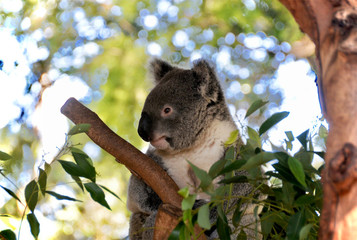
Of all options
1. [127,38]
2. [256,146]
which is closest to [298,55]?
[127,38]

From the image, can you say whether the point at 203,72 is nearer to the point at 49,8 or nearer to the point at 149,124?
the point at 149,124

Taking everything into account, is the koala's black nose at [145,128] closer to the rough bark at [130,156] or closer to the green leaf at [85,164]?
the rough bark at [130,156]

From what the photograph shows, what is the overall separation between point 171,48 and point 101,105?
49.6 inches

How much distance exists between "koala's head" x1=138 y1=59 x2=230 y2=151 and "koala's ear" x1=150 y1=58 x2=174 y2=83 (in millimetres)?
278

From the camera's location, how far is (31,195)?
1639 millimetres

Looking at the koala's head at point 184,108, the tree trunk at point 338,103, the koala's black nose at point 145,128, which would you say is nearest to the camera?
the tree trunk at point 338,103

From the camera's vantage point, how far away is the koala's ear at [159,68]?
2990 millimetres

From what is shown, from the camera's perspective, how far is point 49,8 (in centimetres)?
542

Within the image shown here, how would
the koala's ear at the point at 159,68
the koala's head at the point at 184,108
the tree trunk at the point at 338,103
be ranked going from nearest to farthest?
the tree trunk at the point at 338,103, the koala's head at the point at 184,108, the koala's ear at the point at 159,68

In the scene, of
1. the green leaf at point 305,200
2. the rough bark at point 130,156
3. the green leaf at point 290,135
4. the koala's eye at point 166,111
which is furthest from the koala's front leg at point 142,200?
the green leaf at point 305,200

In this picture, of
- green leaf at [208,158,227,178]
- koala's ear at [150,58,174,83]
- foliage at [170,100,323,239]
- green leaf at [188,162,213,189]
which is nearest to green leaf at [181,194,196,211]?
foliage at [170,100,323,239]

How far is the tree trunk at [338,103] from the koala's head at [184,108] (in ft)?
4.45

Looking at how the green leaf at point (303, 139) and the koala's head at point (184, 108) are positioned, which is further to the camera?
the koala's head at point (184, 108)

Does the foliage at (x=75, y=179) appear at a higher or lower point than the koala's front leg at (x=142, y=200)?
higher
